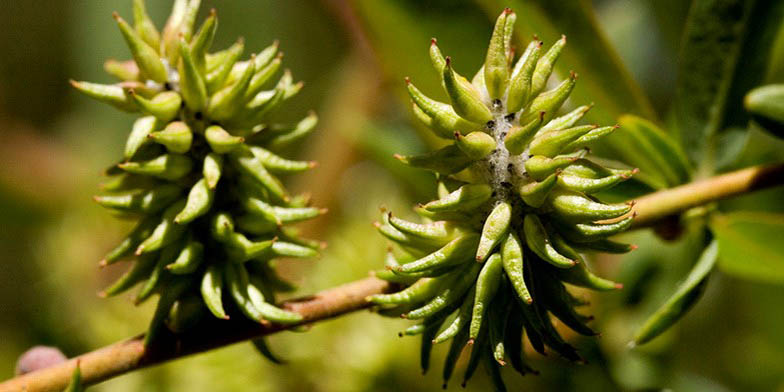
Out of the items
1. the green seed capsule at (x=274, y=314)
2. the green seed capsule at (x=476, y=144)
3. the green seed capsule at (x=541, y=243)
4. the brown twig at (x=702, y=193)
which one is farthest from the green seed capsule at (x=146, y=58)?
the brown twig at (x=702, y=193)

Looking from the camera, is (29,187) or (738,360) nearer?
(738,360)

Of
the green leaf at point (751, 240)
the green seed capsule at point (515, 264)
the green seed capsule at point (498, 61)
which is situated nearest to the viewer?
the green seed capsule at point (515, 264)

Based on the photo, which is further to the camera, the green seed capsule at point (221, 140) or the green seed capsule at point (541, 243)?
the green seed capsule at point (221, 140)

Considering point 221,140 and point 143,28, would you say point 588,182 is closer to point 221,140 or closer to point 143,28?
point 221,140

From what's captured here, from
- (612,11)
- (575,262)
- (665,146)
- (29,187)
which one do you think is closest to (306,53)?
(29,187)

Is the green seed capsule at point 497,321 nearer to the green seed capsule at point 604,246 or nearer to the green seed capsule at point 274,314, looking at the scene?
the green seed capsule at point 604,246

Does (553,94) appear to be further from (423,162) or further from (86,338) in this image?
(86,338)

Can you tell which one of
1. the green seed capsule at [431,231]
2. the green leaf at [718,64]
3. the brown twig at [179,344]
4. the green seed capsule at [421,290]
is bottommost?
the brown twig at [179,344]
